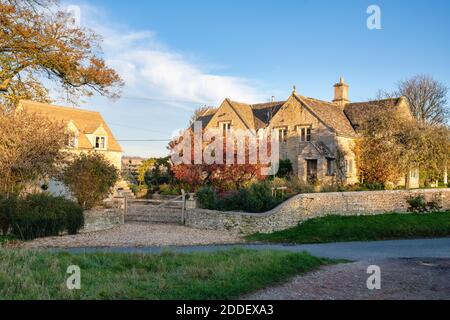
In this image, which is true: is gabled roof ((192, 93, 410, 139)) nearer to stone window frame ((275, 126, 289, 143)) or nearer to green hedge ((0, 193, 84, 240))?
stone window frame ((275, 126, 289, 143))

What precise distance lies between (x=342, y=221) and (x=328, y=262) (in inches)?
338

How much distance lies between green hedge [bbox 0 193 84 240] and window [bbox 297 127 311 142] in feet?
75.4

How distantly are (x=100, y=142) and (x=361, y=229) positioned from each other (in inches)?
976

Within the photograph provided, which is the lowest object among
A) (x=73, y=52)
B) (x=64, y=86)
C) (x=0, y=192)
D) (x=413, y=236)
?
(x=413, y=236)

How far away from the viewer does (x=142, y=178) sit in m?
37.5

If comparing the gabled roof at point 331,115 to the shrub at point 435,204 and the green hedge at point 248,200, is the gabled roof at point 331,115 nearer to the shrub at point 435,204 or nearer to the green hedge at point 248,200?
the shrub at point 435,204

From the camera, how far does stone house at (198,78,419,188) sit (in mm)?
34719

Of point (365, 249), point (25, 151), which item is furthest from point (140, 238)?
point (365, 249)

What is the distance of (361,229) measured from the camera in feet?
61.6

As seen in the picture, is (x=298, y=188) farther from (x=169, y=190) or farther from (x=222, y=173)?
(x=169, y=190)

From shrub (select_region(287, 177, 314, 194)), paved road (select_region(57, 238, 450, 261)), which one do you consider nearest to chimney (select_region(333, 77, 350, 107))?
shrub (select_region(287, 177, 314, 194))
